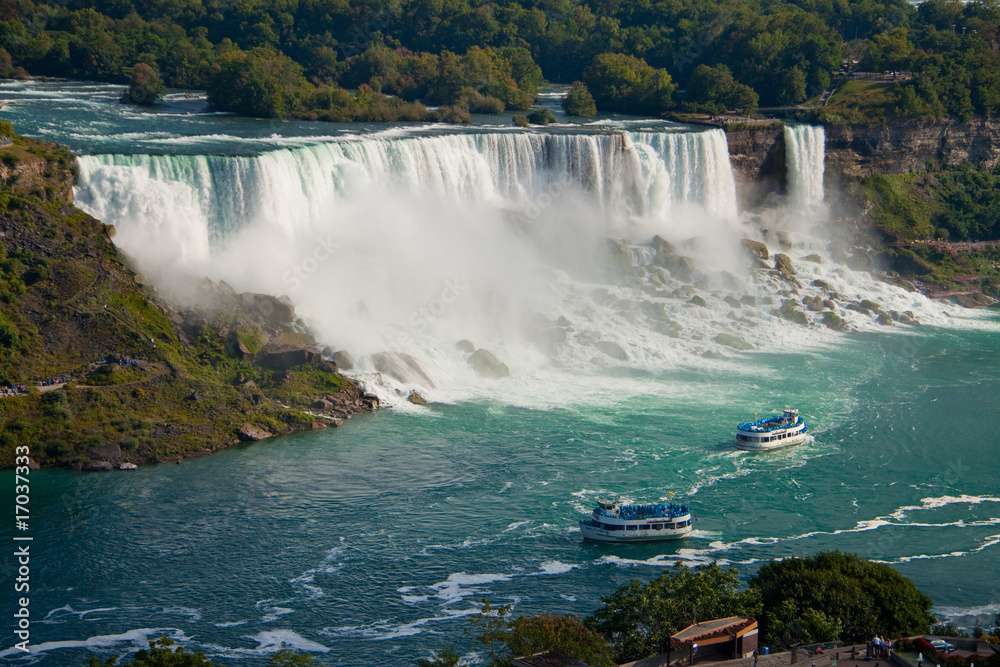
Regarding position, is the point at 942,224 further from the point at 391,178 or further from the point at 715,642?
the point at 715,642

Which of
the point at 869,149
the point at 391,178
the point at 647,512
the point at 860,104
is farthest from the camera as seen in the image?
the point at 860,104

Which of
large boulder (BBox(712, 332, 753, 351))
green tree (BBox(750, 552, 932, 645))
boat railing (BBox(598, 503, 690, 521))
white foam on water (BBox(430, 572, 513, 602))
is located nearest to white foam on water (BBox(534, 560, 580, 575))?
white foam on water (BBox(430, 572, 513, 602))

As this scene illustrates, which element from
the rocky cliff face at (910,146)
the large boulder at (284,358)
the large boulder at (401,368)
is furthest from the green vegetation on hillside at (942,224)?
the large boulder at (284,358)

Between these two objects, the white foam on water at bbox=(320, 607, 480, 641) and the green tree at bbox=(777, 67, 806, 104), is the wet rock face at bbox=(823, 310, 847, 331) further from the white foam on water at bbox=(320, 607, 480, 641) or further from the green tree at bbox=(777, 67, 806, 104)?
the white foam on water at bbox=(320, 607, 480, 641)

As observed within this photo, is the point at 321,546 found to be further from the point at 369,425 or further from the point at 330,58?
the point at 330,58

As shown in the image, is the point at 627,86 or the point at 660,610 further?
the point at 627,86

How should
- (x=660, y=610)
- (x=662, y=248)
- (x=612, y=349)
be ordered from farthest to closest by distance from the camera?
1. (x=662, y=248)
2. (x=612, y=349)
3. (x=660, y=610)

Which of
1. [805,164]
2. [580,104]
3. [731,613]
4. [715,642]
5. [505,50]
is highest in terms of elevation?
[505,50]

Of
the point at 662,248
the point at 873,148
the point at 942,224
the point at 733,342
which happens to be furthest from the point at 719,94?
the point at 733,342
